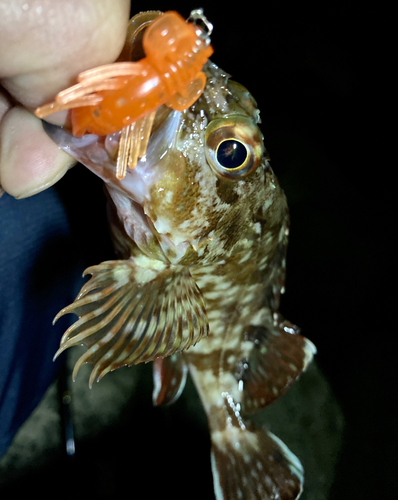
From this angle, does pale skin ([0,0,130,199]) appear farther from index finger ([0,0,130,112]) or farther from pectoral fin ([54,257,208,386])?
pectoral fin ([54,257,208,386])

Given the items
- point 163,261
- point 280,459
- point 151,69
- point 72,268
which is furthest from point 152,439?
point 151,69

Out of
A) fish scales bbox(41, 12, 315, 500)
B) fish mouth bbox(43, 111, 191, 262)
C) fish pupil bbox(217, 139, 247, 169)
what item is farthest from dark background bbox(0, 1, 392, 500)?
fish pupil bbox(217, 139, 247, 169)

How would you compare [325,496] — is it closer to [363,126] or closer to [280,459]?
[280,459]

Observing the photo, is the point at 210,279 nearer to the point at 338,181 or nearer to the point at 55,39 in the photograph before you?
the point at 55,39

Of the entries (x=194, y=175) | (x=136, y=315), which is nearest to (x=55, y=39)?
(x=194, y=175)

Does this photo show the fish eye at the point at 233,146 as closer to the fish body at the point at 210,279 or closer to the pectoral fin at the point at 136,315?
the fish body at the point at 210,279

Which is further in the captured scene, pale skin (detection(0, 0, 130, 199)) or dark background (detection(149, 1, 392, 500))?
dark background (detection(149, 1, 392, 500))

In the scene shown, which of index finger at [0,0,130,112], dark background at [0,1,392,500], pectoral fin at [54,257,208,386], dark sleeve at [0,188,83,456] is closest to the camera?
index finger at [0,0,130,112]
